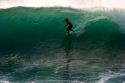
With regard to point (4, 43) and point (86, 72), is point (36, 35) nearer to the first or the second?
point (4, 43)

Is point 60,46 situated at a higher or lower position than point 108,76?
higher

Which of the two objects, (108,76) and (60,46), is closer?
(108,76)

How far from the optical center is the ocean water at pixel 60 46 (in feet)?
45.7

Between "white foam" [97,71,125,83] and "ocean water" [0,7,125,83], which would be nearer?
"white foam" [97,71,125,83]

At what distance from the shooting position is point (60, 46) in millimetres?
16469

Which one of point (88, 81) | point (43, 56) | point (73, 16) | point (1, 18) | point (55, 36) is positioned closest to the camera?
point (88, 81)

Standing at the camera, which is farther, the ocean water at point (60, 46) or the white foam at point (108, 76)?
the ocean water at point (60, 46)

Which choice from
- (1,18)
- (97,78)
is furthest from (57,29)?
(97,78)

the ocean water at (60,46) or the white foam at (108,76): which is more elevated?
the ocean water at (60,46)

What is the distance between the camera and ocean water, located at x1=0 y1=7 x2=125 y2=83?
1392 centimetres

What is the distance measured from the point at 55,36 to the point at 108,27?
7.66 ft

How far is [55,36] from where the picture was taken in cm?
1750

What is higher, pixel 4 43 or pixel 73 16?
pixel 73 16

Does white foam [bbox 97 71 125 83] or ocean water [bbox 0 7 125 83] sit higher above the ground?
ocean water [bbox 0 7 125 83]
